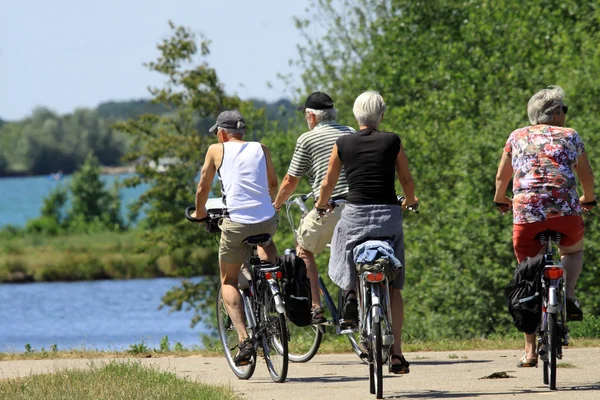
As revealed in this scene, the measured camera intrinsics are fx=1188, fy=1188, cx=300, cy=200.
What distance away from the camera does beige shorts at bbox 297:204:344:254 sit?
9.01 metres

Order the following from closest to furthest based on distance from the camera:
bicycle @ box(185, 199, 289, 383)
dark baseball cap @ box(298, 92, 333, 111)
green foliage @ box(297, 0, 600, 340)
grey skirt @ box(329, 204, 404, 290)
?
grey skirt @ box(329, 204, 404, 290), bicycle @ box(185, 199, 289, 383), dark baseball cap @ box(298, 92, 333, 111), green foliage @ box(297, 0, 600, 340)

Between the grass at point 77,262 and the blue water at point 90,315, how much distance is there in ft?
5.82

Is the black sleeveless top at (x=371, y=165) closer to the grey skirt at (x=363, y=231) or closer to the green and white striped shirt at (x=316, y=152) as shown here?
the grey skirt at (x=363, y=231)

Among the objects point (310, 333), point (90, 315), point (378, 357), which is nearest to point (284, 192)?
point (310, 333)

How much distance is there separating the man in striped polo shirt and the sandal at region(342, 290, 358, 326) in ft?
3.58

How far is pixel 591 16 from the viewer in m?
28.4

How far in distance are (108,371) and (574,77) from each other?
56.8ft

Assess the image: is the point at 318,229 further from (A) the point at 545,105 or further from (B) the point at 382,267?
(A) the point at 545,105

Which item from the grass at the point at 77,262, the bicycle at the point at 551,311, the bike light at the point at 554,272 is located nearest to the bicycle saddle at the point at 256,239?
the bicycle at the point at 551,311

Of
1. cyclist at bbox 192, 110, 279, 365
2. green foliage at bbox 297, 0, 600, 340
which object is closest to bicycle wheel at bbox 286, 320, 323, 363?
cyclist at bbox 192, 110, 279, 365

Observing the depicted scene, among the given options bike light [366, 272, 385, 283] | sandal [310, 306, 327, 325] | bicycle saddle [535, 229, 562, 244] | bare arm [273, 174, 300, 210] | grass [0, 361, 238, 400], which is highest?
bare arm [273, 174, 300, 210]

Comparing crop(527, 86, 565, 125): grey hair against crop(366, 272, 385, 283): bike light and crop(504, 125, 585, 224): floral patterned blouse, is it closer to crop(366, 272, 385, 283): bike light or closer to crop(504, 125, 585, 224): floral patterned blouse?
crop(504, 125, 585, 224): floral patterned blouse

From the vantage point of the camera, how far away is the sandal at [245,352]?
822 centimetres

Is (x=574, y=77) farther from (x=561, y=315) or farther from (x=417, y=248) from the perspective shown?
(x=561, y=315)
